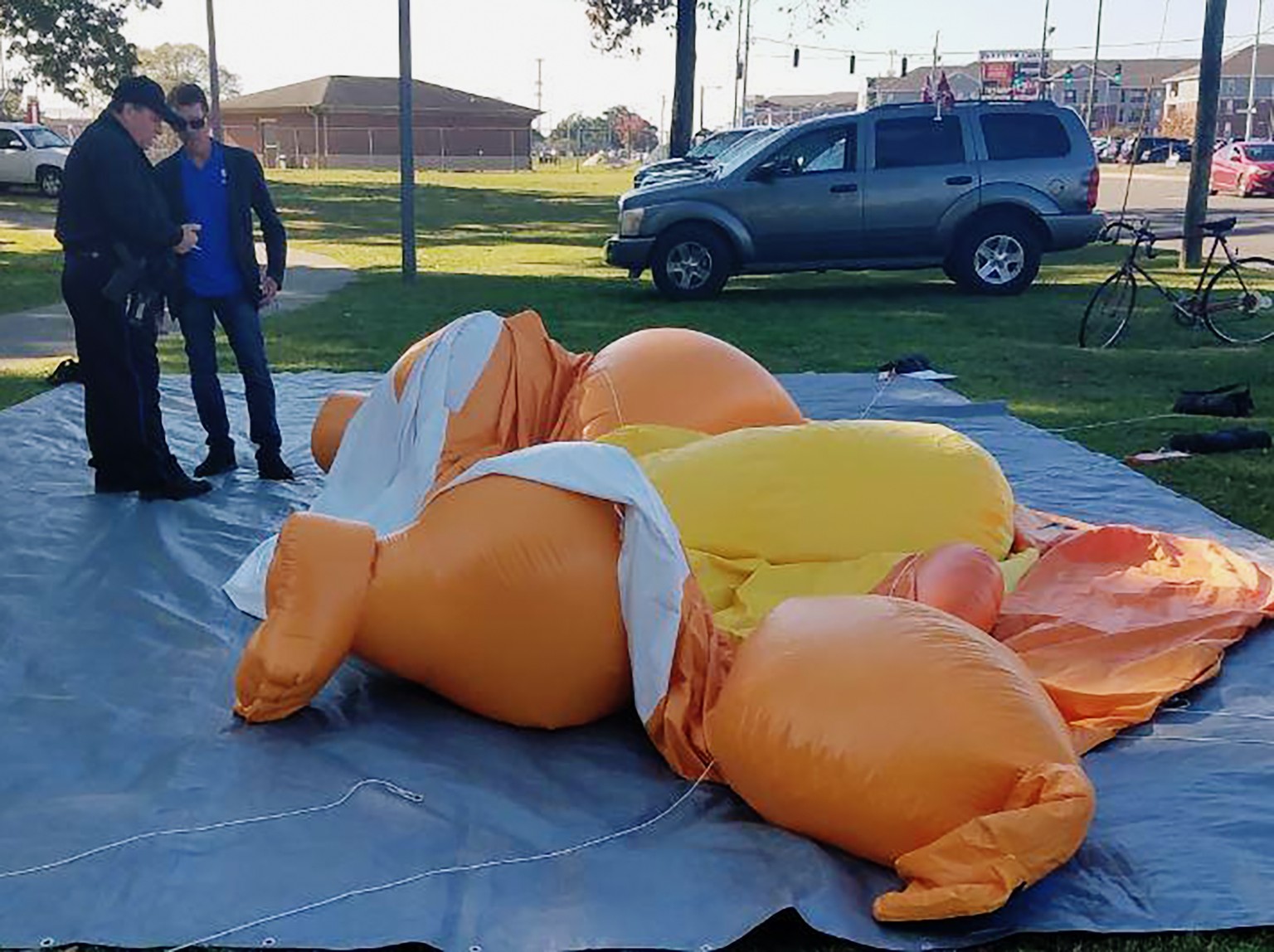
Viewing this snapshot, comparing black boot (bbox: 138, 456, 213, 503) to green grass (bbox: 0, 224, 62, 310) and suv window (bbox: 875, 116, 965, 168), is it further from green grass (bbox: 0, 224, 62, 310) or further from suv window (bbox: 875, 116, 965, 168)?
suv window (bbox: 875, 116, 965, 168)

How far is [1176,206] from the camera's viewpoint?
103ft

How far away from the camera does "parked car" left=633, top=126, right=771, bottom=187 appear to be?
68.8 feet

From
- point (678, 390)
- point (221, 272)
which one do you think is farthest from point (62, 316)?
point (678, 390)

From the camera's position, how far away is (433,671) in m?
4.28

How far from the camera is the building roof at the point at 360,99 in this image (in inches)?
3000

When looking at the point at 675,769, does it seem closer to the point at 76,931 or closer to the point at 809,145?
the point at 76,931

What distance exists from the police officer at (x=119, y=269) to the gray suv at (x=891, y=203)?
9.27 m

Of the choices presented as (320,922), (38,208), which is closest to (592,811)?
(320,922)

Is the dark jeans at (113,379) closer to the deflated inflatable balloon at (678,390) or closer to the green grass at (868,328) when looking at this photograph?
the deflated inflatable balloon at (678,390)

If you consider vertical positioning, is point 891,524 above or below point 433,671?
above

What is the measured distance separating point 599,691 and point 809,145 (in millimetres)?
12567

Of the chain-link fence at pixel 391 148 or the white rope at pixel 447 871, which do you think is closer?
the white rope at pixel 447 871

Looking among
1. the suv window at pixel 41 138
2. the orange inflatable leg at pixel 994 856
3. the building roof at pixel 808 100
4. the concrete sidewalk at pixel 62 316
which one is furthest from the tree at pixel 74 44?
the building roof at pixel 808 100

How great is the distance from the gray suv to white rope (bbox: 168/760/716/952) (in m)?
12.2
